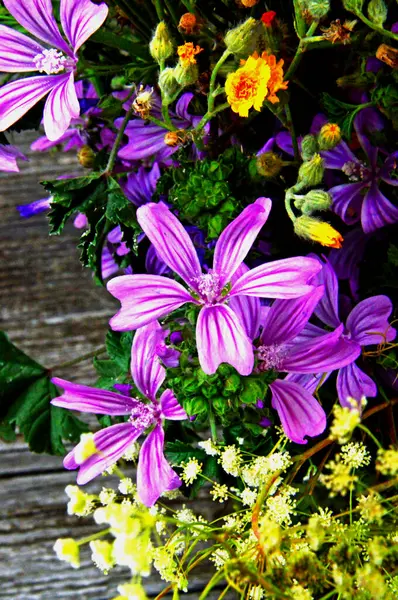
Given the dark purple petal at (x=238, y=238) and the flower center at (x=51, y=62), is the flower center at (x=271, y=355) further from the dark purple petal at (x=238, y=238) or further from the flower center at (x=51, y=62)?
the flower center at (x=51, y=62)

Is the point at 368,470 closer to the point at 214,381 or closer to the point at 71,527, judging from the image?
the point at 214,381

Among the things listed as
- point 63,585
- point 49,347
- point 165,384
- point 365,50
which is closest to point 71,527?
point 63,585

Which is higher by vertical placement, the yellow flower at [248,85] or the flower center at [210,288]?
the yellow flower at [248,85]

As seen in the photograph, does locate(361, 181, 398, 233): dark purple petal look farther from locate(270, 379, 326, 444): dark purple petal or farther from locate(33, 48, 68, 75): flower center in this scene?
locate(33, 48, 68, 75): flower center

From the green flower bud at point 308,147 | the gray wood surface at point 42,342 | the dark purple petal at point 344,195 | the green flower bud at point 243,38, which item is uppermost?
the green flower bud at point 243,38

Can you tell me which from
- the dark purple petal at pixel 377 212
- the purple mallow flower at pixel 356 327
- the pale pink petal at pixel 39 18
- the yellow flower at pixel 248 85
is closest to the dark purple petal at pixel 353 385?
the purple mallow flower at pixel 356 327

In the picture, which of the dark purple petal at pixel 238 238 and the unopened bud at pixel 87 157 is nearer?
the dark purple petal at pixel 238 238

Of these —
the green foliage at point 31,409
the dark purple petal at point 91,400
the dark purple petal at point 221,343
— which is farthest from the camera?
Result: the green foliage at point 31,409
